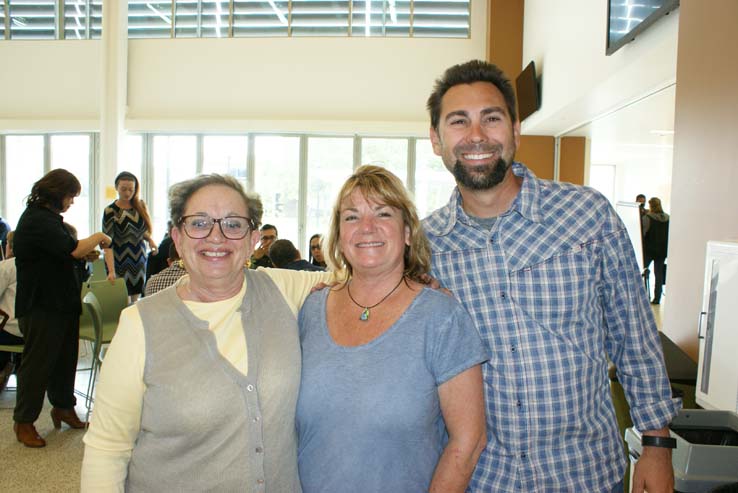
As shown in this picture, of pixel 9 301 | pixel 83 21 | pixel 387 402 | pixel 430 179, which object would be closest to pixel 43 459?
pixel 9 301

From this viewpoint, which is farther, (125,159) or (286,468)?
(125,159)

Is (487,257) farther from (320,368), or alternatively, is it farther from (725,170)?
(725,170)

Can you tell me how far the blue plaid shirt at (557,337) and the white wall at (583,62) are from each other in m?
3.06

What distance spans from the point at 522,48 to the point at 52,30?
8.68m

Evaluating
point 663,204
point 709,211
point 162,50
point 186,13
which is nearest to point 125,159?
point 162,50

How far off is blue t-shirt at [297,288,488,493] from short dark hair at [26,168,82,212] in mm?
3101

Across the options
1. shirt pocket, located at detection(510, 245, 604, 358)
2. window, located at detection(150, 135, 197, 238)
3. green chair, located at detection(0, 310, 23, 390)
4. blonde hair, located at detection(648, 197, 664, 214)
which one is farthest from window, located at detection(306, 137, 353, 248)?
shirt pocket, located at detection(510, 245, 604, 358)

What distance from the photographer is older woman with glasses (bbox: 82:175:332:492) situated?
4.86ft

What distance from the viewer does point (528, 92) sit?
780 cm

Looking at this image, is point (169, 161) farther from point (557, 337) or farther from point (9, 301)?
point (557, 337)

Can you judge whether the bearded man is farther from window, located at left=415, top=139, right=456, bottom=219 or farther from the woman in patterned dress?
window, located at left=415, top=139, right=456, bottom=219

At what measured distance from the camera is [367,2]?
10.4 metres

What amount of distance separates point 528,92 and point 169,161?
262 inches

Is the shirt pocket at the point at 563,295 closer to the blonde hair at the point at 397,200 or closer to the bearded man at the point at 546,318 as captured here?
the bearded man at the point at 546,318
